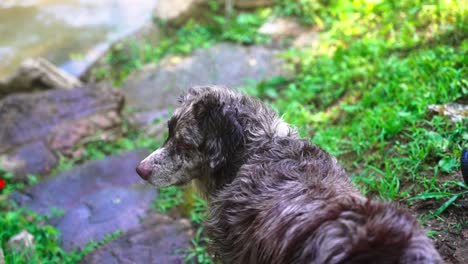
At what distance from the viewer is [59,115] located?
23.1 ft

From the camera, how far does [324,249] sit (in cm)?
221

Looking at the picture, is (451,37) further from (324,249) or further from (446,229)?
(324,249)

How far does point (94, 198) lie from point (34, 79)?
4.08 metres

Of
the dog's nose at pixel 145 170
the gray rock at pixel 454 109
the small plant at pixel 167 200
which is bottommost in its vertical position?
the small plant at pixel 167 200

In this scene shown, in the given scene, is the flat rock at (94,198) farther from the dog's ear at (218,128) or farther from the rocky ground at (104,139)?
the dog's ear at (218,128)

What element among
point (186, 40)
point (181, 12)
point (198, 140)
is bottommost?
point (186, 40)

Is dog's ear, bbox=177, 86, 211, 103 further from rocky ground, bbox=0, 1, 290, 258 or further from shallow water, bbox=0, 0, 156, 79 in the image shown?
shallow water, bbox=0, 0, 156, 79

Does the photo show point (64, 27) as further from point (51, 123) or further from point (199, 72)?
point (51, 123)

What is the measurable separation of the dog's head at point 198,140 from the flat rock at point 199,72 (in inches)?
154

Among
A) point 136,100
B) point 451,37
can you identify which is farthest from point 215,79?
point 451,37

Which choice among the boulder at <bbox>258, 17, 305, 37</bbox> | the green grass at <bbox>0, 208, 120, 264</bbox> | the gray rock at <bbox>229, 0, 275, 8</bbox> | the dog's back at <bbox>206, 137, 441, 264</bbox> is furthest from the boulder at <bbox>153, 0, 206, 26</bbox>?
the dog's back at <bbox>206, 137, 441, 264</bbox>

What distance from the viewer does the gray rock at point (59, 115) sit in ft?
21.8

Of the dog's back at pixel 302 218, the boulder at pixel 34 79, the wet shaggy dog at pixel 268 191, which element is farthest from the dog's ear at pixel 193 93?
the boulder at pixel 34 79

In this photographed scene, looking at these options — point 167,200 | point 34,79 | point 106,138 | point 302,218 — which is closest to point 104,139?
point 106,138
